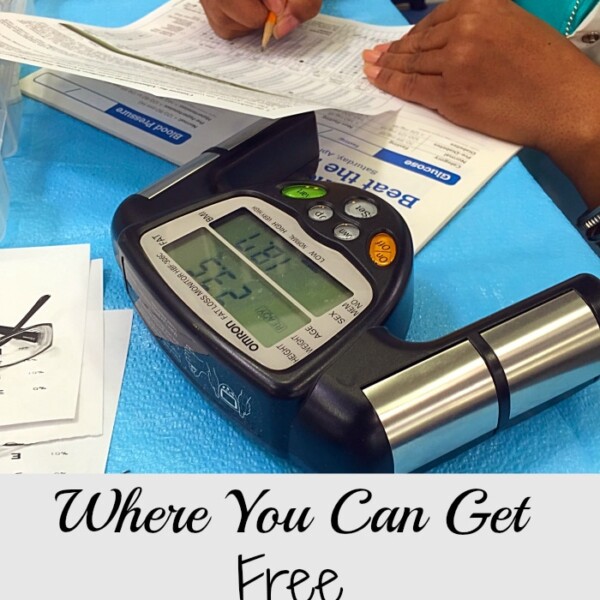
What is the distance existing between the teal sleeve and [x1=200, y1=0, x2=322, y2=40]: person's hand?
0.26 metres

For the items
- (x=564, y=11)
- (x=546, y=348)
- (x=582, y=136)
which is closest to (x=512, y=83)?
(x=582, y=136)

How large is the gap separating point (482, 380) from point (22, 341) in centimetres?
28

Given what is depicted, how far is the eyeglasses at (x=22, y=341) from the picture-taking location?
1.44 ft

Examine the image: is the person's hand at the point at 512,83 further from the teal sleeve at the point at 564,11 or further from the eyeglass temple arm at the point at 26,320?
the eyeglass temple arm at the point at 26,320

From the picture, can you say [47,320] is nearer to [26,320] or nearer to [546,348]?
[26,320]

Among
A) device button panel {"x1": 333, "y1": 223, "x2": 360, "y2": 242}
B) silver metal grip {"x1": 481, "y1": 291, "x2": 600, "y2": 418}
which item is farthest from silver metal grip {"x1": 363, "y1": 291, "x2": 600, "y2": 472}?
device button panel {"x1": 333, "y1": 223, "x2": 360, "y2": 242}

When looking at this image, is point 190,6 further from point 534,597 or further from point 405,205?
point 534,597

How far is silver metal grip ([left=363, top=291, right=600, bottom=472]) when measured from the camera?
34 centimetres

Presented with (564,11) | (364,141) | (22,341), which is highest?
(564,11)

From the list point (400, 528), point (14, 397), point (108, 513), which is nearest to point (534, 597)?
point (400, 528)

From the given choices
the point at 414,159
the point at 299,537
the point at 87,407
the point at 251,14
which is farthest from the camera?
the point at 251,14

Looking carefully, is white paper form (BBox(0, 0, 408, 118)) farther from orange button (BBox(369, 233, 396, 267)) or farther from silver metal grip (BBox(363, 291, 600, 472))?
silver metal grip (BBox(363, 291, 600, 472))

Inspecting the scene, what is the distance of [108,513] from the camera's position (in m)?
0.30

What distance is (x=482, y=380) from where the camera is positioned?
35 cm
